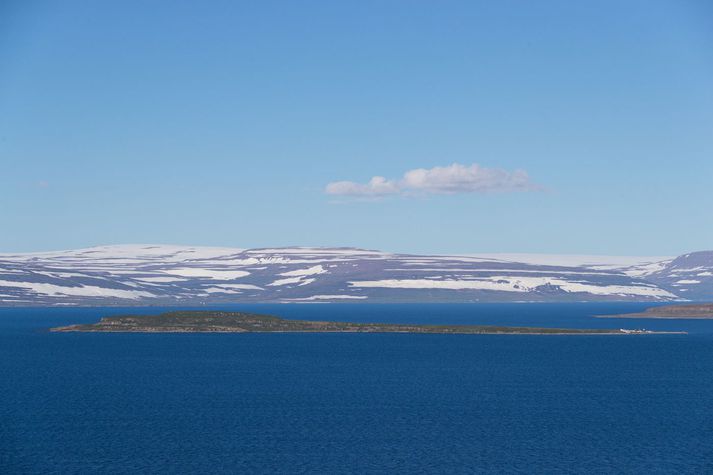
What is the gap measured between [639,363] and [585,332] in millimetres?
52593

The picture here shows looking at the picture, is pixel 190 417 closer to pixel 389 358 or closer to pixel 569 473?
pixel 569 473

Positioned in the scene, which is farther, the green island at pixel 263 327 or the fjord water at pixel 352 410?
the green island at pixel 263 327

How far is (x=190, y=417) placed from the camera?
67062 millimetres

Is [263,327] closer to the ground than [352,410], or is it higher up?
higher up

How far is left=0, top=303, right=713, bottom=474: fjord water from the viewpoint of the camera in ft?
176

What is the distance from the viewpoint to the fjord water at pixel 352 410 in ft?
176

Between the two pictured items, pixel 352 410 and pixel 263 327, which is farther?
pixel 263 327

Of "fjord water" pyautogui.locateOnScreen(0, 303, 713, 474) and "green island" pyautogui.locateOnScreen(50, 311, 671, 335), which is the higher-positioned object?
"green island" pyautogui.locateOnScreen(50, 311, 671, 335)

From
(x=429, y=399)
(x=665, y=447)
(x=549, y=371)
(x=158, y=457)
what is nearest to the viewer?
(x=158, y=457)

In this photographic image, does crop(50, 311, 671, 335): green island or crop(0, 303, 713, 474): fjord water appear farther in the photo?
crop(50, 311, 671, 335): green island

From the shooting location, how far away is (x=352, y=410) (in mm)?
71000

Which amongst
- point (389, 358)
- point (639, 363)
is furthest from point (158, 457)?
point (639, 363)

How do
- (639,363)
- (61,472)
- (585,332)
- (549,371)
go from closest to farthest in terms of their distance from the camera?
(61,472) < (549,371) < (639,363) < (585,332)

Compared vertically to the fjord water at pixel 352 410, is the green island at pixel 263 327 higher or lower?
higher
